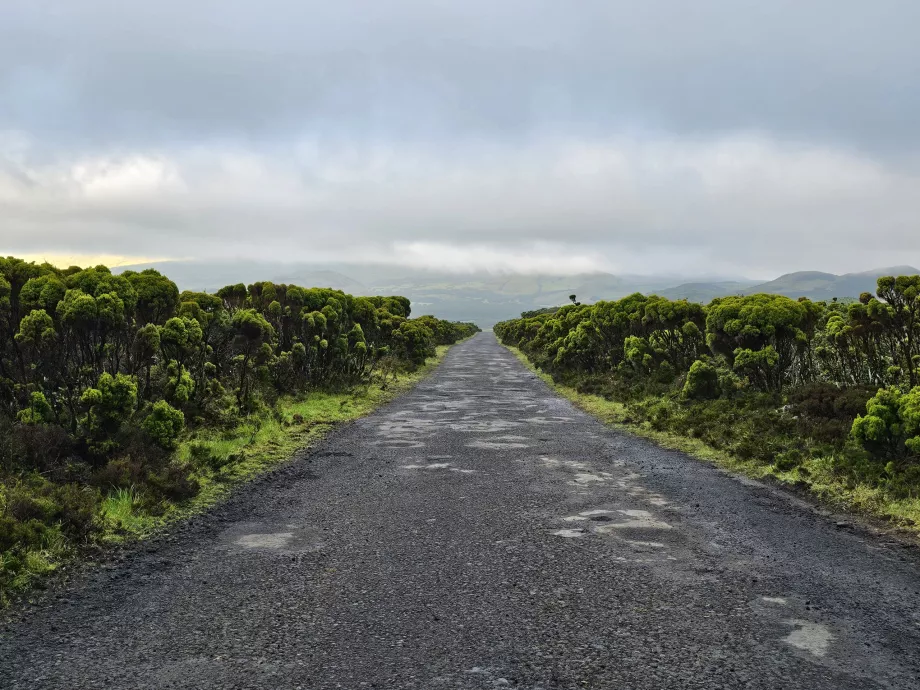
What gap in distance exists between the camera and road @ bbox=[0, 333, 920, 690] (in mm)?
4551

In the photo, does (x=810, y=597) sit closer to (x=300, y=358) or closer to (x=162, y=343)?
(x=162, y=343)

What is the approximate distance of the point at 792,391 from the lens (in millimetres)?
17141

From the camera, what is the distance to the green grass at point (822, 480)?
8.57m

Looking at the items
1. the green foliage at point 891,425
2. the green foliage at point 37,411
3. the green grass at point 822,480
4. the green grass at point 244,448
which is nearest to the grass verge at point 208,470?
the green grass at point 244,448

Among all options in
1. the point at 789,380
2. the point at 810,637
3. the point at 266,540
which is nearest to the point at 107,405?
the point at 266,540

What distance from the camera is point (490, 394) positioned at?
25.7 m

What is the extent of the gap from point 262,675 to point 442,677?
132 cm

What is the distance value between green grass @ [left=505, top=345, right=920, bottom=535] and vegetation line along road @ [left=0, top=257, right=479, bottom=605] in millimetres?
9001

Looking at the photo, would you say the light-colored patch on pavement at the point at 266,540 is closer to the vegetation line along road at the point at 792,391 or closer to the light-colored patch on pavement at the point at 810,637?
the light-colored patch on pavement at the point at 810,637

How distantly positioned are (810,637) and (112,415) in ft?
33.4

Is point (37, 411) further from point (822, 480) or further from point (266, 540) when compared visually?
point (822, 480)

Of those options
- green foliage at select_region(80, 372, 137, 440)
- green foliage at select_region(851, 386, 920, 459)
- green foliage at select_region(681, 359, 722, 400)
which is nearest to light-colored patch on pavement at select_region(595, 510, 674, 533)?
green foliage at select_region(851, 386, 920, 459)

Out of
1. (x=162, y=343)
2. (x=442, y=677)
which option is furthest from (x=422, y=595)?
(x=162, y=343)

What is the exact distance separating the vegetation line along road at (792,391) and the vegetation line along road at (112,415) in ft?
32.2
